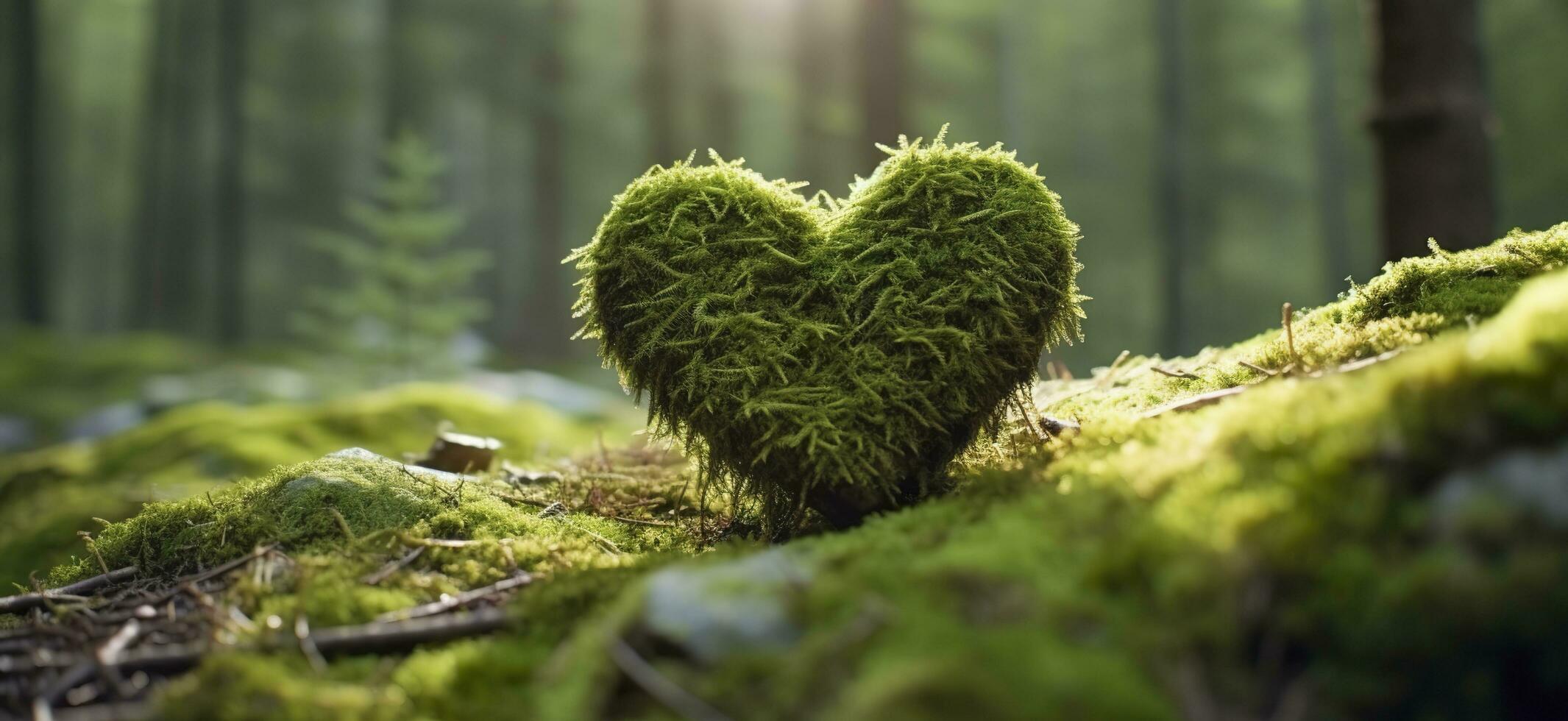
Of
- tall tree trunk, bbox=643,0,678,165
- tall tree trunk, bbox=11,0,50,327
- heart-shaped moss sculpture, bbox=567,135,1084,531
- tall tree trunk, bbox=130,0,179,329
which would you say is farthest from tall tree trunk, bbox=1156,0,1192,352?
tall tree trunk, bbox=11,0,50,327

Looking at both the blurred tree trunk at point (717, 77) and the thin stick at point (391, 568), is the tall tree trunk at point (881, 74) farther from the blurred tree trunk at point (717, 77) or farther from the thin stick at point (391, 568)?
the blurred tree trunk at point (717, 77)

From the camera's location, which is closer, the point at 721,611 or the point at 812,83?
the point at 721,611

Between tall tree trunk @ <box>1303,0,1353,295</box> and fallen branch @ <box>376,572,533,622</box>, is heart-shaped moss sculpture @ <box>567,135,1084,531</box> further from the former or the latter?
tall tree trunk @ <box>1303,0,1353,295</box>

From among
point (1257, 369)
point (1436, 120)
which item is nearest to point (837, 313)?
point (1257, 369)

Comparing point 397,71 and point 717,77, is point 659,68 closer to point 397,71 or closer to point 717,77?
point 717,77

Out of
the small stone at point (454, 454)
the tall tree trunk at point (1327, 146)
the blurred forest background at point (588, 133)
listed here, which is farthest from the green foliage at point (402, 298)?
the tall tree trunk at point (1327, 146)
